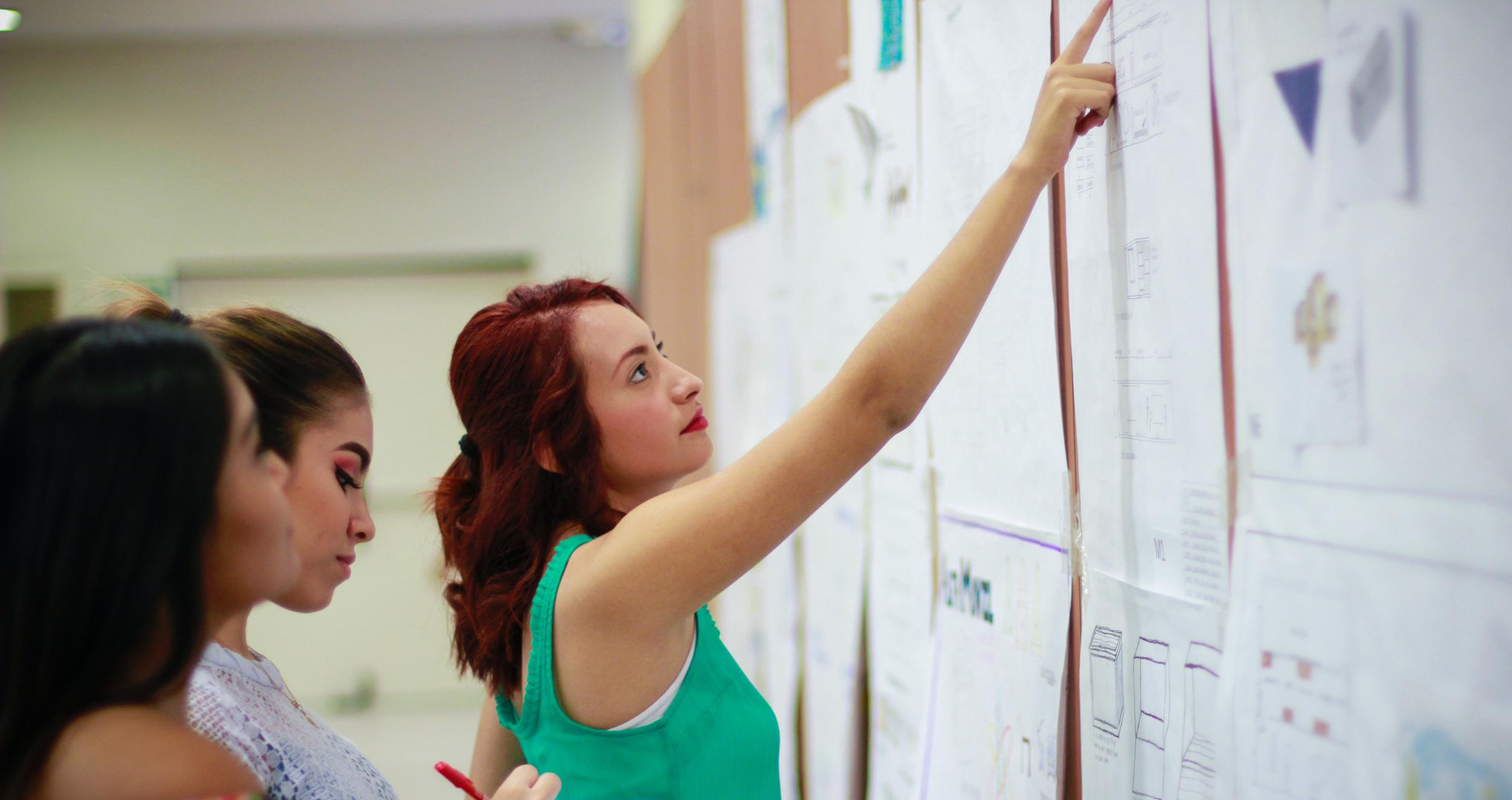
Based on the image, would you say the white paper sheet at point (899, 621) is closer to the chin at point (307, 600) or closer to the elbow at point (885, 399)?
the elbow at point (885, 399)

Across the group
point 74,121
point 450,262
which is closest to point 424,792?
point 450,262

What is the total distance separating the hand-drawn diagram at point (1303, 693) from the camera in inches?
24.0

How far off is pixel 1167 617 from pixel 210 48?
4358mm

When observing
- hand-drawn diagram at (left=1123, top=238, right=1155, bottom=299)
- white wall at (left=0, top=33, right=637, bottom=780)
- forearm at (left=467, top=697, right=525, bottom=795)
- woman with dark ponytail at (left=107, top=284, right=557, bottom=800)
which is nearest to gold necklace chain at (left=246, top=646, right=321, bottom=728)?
woman with dark ponytail at (left=107, top=284, right=557, bottom=800)

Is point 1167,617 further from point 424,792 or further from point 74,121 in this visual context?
point 74,121

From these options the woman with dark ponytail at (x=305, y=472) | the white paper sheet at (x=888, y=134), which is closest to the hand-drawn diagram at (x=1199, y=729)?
the woman with dark ponytail at (x=305, y=472)

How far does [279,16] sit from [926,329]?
3.80 meters

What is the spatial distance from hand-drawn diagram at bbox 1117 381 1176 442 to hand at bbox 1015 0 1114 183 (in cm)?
18

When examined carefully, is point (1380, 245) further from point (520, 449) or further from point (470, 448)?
point (470, 448)

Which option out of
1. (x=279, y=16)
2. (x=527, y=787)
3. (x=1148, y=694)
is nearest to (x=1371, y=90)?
(x=1148, y=694)

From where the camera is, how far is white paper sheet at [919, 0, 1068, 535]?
3.12ft

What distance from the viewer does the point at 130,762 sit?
0.54 metres

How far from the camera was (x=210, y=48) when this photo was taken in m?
4.08

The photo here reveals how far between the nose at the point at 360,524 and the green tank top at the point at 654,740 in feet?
0.57
